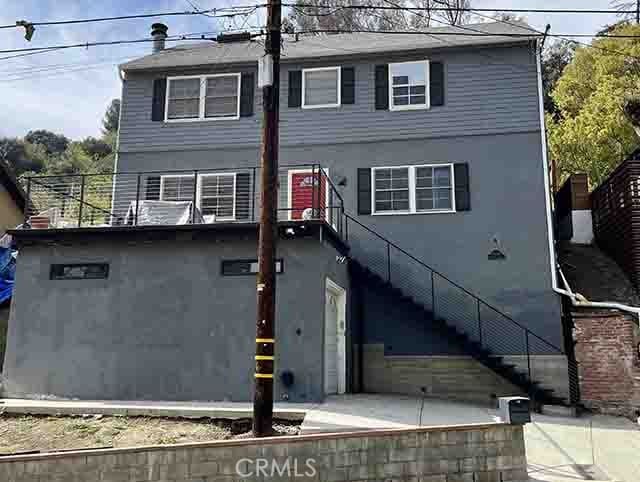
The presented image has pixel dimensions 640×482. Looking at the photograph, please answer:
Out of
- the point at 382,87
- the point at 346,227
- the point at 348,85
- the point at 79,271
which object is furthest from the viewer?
the point at 348,85

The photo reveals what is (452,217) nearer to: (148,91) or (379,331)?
(379,331)

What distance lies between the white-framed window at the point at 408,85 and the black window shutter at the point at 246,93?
3499 millimetres

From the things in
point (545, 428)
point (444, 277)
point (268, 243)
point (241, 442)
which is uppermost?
point (444, 277)

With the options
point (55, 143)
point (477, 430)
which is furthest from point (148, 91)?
point (55, 143)

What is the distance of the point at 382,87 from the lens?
1417cm

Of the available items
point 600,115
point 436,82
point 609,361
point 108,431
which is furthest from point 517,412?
point 600,115

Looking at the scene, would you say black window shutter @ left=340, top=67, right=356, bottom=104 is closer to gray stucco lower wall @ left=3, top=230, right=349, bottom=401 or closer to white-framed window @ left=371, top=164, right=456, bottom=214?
white-framed window @ left=371, top=164, right=456, bottom=214

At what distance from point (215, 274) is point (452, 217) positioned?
18.8 ft

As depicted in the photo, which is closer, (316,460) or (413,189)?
(316,460)

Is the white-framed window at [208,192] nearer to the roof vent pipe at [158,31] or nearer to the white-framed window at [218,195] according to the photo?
the white-framed window at [218,195]

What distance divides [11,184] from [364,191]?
15.3m

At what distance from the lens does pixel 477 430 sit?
23.9 ft

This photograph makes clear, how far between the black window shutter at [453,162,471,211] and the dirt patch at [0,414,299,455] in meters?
7.02

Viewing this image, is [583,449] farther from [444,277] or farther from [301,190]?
[301,190]
